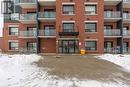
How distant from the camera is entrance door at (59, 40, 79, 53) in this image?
49.6m

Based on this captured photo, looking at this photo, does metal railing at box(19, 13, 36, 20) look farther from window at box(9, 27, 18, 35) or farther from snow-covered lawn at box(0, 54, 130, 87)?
snow-covered lawn at box(0, 54, 130, 87)

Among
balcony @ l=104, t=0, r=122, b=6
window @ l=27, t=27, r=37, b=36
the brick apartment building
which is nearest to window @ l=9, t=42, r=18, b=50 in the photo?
the brick apartment building

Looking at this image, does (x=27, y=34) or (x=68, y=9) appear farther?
(x=27, y=34)

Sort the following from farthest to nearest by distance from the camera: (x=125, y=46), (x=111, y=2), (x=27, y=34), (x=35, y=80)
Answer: (x=125, y=46), (x=27, y=34), (x=111, y=2), (x=35, y=80)

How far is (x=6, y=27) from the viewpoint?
57.8 meters

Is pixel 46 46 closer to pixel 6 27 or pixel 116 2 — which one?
Answer: pixel 6 27

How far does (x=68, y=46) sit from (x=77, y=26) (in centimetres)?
373

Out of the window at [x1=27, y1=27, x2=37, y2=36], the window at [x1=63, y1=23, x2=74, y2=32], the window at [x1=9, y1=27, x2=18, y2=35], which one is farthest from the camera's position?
the window at [x1=9, y1=27, x2=18, y2=35]

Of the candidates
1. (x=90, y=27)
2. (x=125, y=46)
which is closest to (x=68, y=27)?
(x=90, y=27)

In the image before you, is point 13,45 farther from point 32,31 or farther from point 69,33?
point 69,33

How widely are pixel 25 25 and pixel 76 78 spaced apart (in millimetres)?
36934

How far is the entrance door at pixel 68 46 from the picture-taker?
163ft

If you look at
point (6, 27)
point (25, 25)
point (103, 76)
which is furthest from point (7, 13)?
point (103, 76)

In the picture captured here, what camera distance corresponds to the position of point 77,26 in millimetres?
49625
